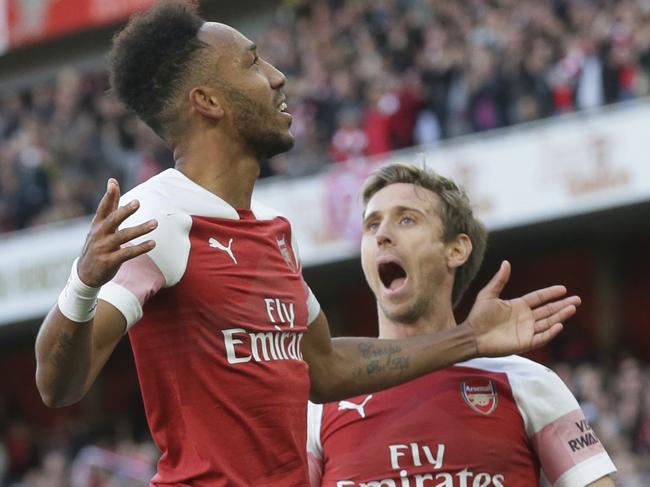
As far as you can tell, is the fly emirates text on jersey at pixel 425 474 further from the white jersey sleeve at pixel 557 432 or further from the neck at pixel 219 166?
the neck at pixel 219 166

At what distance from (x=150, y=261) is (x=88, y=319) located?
30 centimetres

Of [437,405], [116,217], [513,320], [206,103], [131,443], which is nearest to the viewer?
[116,217]

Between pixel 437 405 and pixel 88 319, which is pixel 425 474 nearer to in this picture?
pixel 437 405

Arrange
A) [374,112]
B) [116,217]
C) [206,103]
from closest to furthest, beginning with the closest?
1. [116,217]
2. [206,103]
3. [374,112]

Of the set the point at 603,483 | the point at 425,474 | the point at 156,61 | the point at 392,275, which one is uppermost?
the point at 156,61

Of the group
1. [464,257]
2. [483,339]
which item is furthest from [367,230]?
[483,339]

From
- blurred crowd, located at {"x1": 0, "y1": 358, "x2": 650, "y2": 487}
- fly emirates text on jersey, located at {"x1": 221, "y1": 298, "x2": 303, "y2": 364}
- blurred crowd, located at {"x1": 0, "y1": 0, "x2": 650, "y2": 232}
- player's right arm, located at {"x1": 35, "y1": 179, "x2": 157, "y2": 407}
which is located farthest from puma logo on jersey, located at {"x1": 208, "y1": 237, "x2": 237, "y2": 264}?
blurred crowd, located at {"x1": 0, "y1": 0, "x2": 650, "y2": 232}

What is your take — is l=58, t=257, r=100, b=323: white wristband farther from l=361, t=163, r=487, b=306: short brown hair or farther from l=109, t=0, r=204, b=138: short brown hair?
l=361, t=163, r=487, b=306: short brown hair

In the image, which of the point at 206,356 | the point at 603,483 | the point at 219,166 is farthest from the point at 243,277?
the point at 603,483

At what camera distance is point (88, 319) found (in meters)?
3.59

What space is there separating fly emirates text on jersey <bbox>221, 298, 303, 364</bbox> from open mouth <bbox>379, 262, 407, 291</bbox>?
83 cm

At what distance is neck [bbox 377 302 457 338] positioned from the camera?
4.96 metres

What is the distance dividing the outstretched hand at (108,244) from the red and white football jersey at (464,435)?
145cm

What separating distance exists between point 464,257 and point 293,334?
113cm
